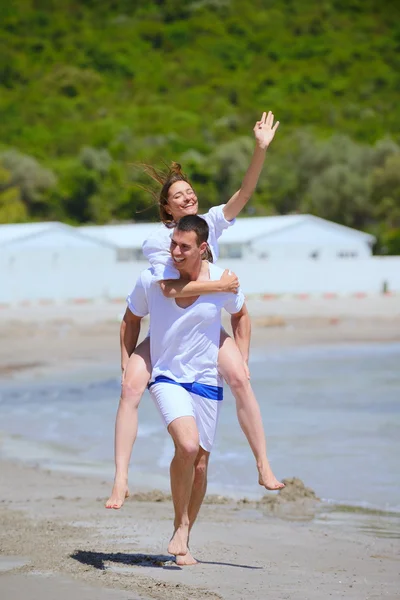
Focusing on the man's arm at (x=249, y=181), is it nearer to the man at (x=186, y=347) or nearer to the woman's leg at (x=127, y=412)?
the man at (x=186, y=347)

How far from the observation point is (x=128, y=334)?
17.5 ft

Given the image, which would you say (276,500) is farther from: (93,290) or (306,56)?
(306,56)

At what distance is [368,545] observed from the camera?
253 inches

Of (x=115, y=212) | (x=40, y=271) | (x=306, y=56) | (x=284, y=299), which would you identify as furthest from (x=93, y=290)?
(x=306, y=56)

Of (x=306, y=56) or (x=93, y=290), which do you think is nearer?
(x=93, y=290)

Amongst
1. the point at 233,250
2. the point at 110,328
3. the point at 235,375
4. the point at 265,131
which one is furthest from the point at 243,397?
the point at 233,250

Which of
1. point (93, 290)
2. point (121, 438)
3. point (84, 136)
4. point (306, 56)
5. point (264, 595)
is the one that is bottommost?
point (264, 595)

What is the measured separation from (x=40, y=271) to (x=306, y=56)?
12900 centimetres

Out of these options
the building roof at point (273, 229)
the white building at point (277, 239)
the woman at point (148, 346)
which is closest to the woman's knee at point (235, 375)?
the woman at point (148, 346)

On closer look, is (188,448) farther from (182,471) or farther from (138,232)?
(138,232)

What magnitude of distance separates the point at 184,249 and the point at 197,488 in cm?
122

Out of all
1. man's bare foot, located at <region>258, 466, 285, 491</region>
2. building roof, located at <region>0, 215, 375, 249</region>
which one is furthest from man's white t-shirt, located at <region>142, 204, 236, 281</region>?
building roof, located at <region>0, 215, 375, 249</region>

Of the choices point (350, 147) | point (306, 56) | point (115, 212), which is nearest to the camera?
point (115, 212)

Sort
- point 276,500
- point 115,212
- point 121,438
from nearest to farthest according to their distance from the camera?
point 121,438 < point 276,500 < point 115,212
